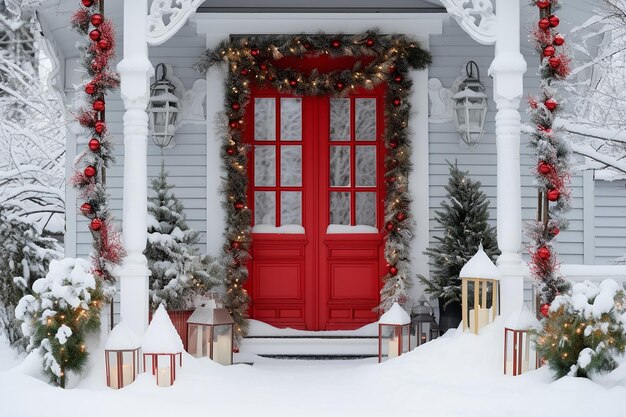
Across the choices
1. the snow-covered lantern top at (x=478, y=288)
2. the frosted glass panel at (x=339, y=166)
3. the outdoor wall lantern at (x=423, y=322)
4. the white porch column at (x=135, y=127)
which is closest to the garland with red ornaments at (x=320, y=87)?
the outdoor wall lantern at (x=423, y=322)

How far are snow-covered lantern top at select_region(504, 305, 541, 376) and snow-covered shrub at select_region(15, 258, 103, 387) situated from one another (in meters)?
2.98

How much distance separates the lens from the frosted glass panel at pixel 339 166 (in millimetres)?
9109

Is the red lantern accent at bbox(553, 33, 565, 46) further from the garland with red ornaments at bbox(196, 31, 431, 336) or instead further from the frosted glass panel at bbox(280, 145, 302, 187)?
the frosted glass panel at bbox(280, 145, 302, 187)

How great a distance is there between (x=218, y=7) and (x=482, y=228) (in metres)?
3.34

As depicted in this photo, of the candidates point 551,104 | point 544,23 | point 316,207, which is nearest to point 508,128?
point 551,104

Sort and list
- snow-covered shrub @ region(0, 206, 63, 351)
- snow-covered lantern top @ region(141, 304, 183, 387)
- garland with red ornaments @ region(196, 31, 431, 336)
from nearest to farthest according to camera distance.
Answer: snow-covered lantern top @ region(141, 304, 183, 387), garland with red ornaments @ region(196, 31, 431, 336), snow-covered shrub @ region(0, 206, 63, 351)

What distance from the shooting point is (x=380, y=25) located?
29.3 ft

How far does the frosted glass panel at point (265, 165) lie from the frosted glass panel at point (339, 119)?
0.63 metres

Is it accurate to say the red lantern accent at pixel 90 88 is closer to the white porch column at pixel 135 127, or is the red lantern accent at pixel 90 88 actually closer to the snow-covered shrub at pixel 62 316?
the white porch column at pixel 135 127

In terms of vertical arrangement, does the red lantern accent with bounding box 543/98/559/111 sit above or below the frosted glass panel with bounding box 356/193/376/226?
above

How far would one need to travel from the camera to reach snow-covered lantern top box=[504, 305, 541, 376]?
255 inches

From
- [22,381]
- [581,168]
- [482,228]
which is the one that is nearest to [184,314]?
[22,381]

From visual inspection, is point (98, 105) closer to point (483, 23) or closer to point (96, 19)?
point (96, 19)

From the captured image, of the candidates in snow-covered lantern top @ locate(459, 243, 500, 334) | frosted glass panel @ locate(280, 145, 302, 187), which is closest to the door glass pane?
frosted glass panel @ locate(280, 145, 302, 187)
